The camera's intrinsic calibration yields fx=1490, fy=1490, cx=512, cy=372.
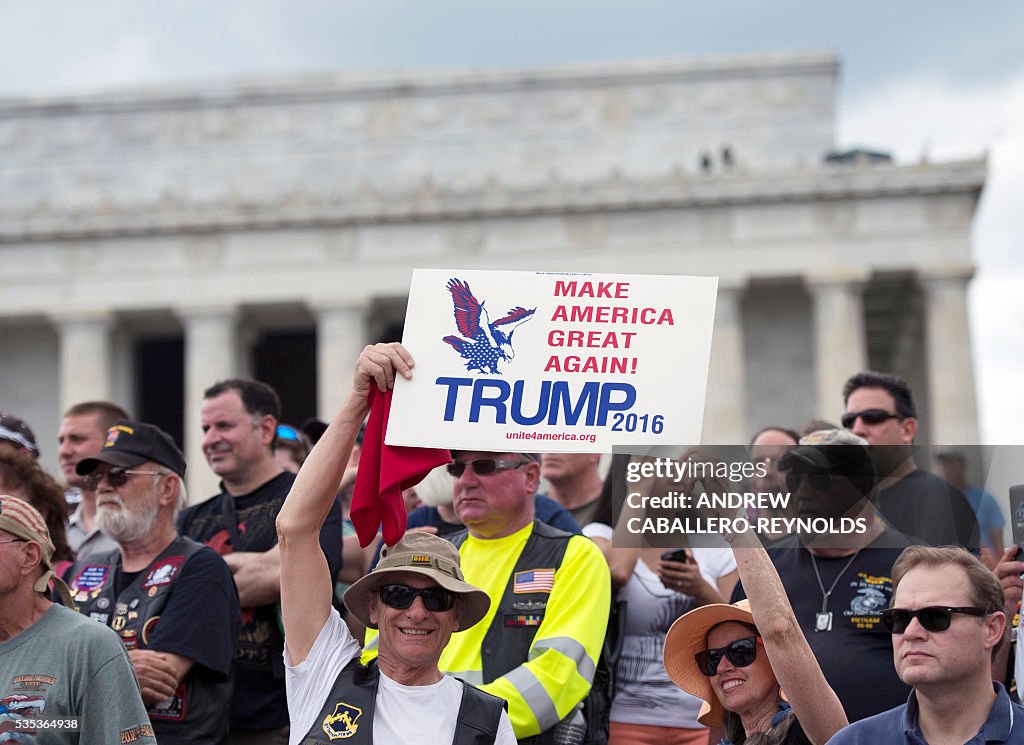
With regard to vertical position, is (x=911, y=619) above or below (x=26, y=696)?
above

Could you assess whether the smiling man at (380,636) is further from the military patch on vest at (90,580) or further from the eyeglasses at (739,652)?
the military patch on vest at (90,580)

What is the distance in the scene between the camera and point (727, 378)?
137ft

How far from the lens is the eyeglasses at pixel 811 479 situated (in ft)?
23.0

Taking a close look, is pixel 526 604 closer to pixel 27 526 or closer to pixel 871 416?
pixel 27 526

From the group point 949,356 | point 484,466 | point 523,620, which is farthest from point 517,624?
point 949,356

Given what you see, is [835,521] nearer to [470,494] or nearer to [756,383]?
[470,494]

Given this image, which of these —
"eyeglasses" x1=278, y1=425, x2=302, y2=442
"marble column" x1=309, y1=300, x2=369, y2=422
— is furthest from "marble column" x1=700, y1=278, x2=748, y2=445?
"eyeglasses" x1=278, y1=425, x2=302, y2=442

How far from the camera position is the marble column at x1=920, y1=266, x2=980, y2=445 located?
1604 inches

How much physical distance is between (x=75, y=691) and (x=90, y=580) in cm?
199

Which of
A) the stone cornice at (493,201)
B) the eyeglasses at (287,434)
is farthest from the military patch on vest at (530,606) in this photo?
the stone cornice at (493,201)

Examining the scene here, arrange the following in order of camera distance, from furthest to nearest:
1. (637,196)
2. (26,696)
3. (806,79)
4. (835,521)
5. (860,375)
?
1. (806,79)
2. (637,196)
3. (860,375)
4. (835,521)
5. (26,696)

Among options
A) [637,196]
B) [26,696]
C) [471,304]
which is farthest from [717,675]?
[637,196]

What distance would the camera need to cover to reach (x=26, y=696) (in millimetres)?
6164

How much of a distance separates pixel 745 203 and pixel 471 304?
37.1 metres
